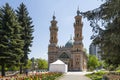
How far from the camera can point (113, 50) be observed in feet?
48.7

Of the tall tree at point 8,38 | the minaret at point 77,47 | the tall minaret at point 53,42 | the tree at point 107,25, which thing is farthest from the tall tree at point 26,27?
the tall minaret at point 53,42

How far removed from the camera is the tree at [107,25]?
13.3 meters

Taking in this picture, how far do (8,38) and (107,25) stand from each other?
26218mm

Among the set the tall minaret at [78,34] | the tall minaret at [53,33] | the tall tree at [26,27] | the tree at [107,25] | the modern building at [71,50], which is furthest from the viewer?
the tall minaret at [53,33]

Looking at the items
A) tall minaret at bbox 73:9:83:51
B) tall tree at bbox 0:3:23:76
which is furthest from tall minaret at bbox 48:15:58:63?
tall tree at bbox 0:3:23:76

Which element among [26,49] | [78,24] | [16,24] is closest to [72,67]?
[78,24]

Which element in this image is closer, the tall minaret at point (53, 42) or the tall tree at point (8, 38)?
the tall tree at point (8, 38)

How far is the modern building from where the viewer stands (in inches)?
3816

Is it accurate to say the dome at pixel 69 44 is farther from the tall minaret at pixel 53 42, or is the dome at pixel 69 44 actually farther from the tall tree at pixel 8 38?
the tall tree at pixel 8 38

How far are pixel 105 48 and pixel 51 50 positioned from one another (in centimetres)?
8795

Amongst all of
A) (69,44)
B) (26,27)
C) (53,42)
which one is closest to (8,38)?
(26,27)

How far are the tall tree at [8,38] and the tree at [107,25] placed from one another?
2425 cm

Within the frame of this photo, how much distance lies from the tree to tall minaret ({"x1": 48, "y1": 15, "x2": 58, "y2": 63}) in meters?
86.0

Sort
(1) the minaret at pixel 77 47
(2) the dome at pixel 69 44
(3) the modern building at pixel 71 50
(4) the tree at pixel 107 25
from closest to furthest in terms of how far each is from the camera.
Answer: (4) the tree at pixel 107 25
(1) the minaret at pixel 77 47
(3) the modern building at pixel 71 50
(2) the dome at pixel 69 44
